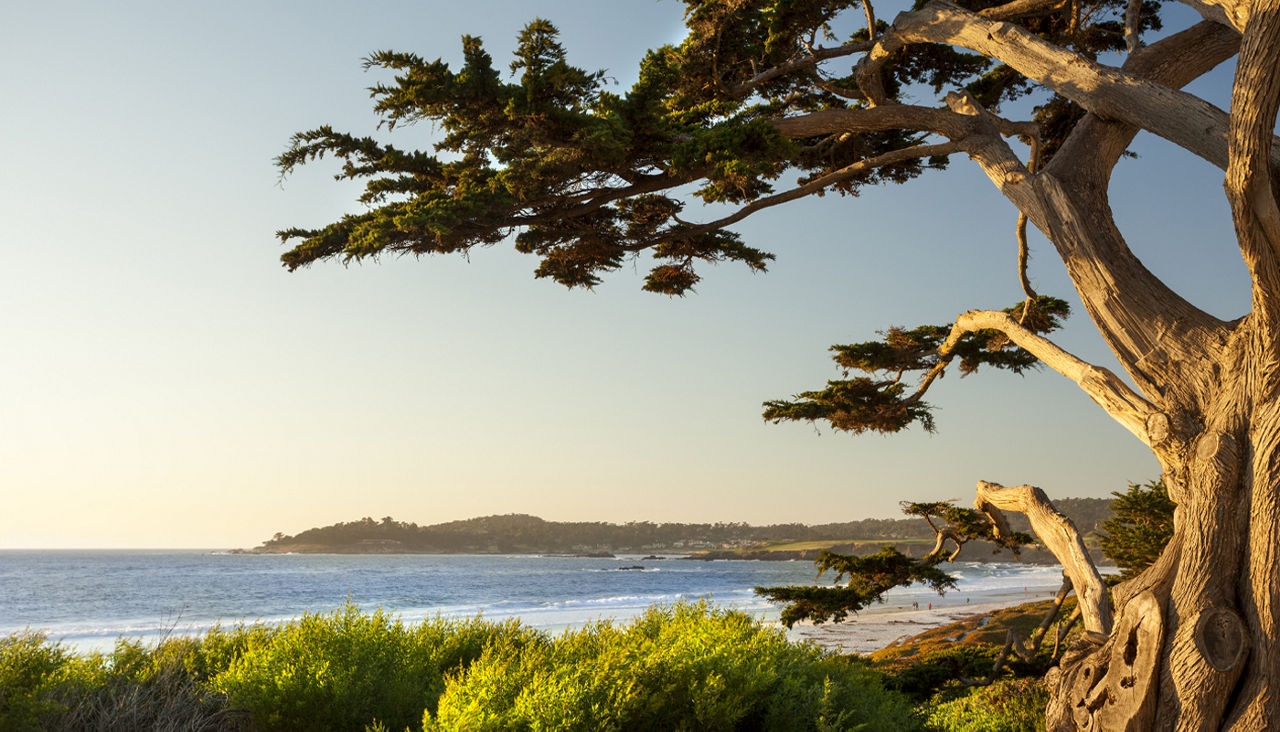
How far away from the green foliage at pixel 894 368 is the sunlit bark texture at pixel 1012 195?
0.03 meters

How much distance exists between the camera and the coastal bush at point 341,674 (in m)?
4.73

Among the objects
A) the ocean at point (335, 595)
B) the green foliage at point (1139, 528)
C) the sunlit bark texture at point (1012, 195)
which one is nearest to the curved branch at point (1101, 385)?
the sunlit bark texture at point (1012, 195)

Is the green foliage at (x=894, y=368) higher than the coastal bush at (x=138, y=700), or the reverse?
the green foliage at (x=894, y=368)

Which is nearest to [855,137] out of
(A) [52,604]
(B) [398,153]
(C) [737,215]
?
(C) [737,215]

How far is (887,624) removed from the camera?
3091cm

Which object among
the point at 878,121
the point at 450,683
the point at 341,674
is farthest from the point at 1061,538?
the point at 341,674

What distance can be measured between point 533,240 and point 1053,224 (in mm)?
4490

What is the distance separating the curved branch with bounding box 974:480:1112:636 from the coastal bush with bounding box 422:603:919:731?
1.46 m

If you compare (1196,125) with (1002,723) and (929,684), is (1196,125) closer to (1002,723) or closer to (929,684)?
(1002,723)

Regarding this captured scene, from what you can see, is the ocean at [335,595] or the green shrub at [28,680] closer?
the green shrub at [28,680]

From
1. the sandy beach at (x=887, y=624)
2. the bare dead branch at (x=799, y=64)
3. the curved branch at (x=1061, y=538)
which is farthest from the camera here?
the sandy beach at (x=887, y=624)

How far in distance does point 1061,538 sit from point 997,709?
2900 mm

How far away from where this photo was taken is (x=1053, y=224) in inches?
226

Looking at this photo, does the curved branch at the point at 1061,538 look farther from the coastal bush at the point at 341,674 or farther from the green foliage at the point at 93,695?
the green foliage at the point at 93,695
